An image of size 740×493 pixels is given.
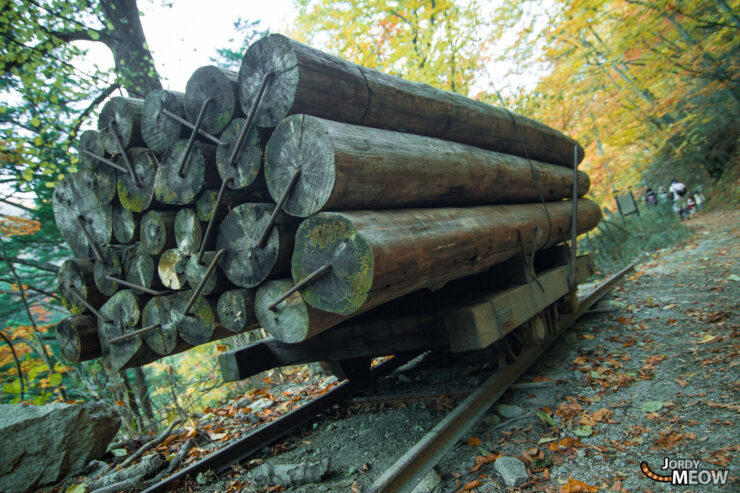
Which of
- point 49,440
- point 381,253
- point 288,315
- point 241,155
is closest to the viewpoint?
point 381,253

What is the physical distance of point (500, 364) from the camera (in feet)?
12.3

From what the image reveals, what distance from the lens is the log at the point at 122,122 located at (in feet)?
9.26

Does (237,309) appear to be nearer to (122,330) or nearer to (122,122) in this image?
(122,330)

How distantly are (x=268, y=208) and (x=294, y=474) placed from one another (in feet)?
5.67

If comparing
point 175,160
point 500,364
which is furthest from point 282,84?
point 500,364

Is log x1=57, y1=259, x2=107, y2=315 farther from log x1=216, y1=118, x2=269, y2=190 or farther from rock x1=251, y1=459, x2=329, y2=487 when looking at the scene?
rock x1=251, y1=459, x2=329, y2=487

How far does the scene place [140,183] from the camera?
275cm

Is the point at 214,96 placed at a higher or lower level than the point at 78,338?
higher

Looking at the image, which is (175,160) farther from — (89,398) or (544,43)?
(544,43)

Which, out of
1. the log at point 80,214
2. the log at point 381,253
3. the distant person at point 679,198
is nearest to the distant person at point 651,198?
the distant person at point 679,198

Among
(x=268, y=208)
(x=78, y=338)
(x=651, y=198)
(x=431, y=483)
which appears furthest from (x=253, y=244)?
(x=651, y=198)

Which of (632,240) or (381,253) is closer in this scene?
(381,253)

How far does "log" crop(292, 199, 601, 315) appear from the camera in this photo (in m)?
1.92

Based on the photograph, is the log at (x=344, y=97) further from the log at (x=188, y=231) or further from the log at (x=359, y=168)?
the log at (x=188, y=231)
